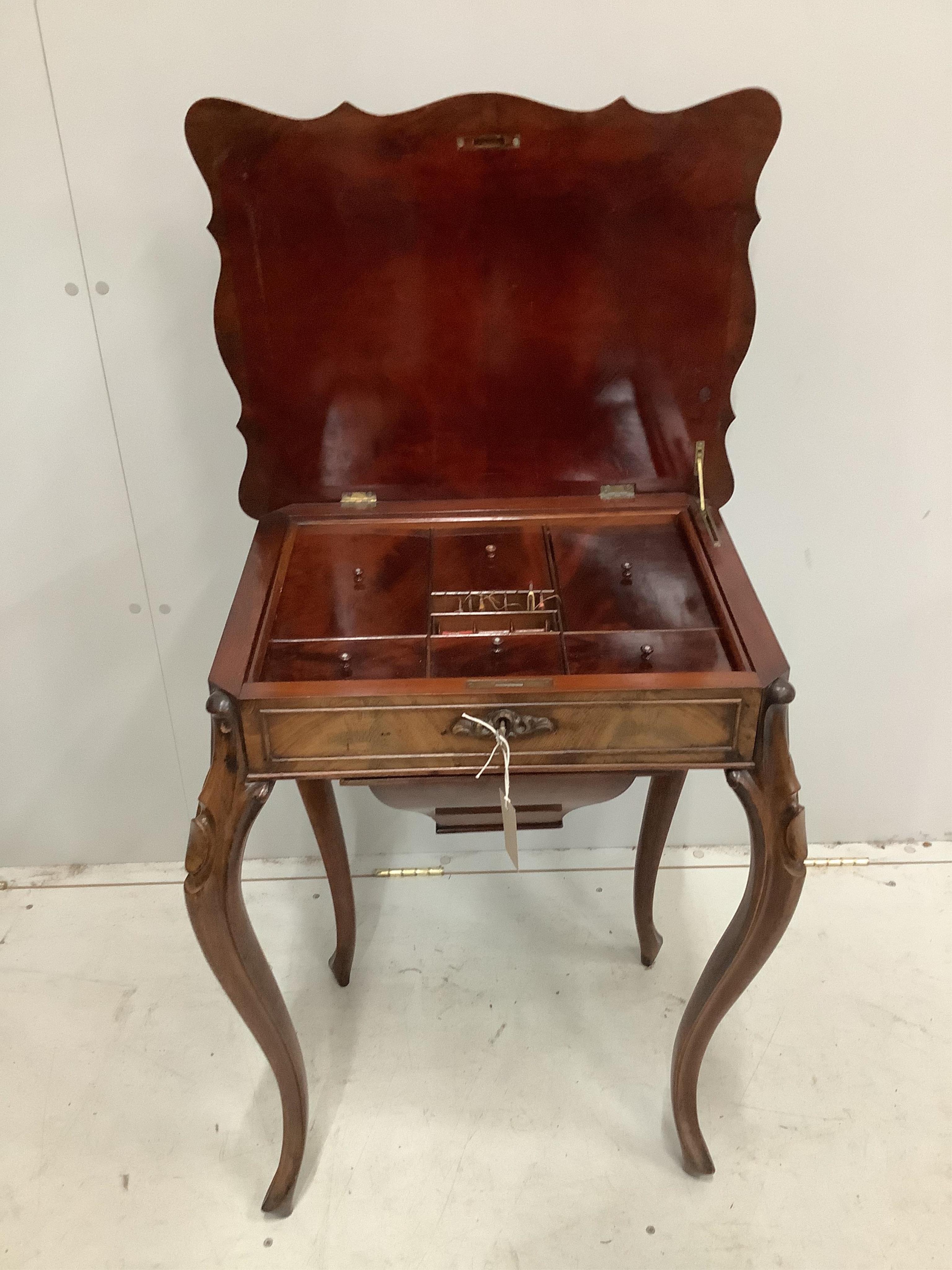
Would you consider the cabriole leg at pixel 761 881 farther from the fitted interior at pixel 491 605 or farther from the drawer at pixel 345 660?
the drawer at pixel 345 660

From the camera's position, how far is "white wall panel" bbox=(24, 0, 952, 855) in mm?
1068

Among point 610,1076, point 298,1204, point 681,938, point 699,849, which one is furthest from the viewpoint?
point 699,849

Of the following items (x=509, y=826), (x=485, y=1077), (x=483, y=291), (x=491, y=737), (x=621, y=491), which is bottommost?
(x=485, y=1077)

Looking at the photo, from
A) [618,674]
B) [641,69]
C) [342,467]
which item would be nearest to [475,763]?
[618,674]

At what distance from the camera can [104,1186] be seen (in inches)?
48.6

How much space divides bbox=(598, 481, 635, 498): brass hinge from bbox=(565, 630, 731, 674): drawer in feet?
0.85

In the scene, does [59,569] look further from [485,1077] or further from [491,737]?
[485,1077]

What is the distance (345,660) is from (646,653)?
292 millimetres

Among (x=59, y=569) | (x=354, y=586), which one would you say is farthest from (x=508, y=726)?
(x=59, y=569)

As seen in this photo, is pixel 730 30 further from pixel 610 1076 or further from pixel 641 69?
pixel 610 1076

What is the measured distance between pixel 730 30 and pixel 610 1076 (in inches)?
55.1

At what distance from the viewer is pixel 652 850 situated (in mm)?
1438

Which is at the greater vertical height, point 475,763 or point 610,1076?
point 475,763

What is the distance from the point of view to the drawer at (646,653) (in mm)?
868
